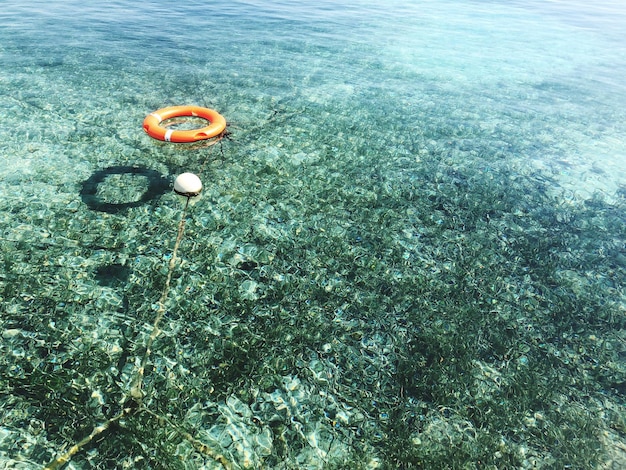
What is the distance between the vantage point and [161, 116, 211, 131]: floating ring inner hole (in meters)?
5.61

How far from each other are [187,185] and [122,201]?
676mm

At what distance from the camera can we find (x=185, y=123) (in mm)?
5707

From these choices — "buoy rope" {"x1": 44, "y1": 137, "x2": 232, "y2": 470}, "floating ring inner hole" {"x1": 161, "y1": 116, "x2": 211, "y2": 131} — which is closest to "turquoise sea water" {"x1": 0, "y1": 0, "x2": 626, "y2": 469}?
"buoy rope" {"x1": 44, "y1": 137, "x2": 232, "y2": 470}

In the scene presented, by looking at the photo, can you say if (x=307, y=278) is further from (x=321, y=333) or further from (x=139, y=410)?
(x=139, y=410)

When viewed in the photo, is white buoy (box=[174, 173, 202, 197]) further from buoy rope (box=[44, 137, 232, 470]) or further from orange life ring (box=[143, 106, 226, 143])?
buoy rope (box=[44, 137, 232, 470])

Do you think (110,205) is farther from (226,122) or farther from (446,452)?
(446,452)

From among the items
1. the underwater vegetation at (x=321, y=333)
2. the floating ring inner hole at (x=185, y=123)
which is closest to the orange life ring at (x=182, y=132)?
the floating ring inner hole at (x=185, y=123)

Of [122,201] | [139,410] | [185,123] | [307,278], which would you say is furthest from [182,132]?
[139,410]

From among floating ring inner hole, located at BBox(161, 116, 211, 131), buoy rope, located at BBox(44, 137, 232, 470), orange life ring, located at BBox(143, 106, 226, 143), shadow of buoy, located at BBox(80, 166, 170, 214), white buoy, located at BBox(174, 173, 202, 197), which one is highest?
orange life ring, located at BBox(143, 106, 226, 143)

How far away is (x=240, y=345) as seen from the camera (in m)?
2.82

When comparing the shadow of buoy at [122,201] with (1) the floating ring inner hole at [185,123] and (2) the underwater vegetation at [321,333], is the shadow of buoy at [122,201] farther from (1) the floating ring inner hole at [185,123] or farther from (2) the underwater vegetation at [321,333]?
(1) the floating ring inner hole at [185,123]

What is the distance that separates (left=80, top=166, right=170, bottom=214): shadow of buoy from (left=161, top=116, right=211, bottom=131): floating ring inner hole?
124 cm

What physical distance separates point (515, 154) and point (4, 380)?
6.09 m

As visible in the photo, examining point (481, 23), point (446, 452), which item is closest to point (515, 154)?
point (446, 452)
